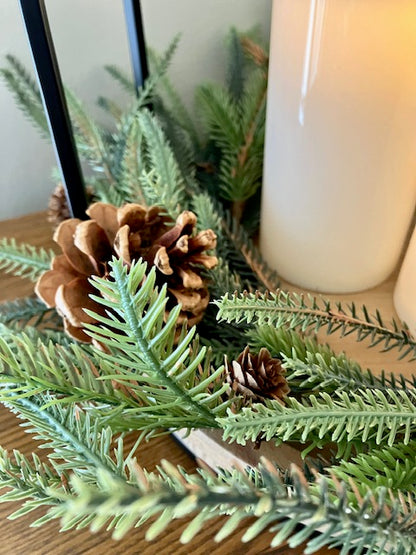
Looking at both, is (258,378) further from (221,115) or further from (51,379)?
A: (221,115)

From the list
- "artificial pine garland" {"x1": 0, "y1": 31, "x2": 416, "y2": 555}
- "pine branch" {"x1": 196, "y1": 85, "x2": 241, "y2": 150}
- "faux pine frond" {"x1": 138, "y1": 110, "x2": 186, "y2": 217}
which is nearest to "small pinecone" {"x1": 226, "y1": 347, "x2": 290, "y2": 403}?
"artificial pine garland" {"x1": 0, "y1": 31, "x2": 416, "y2": 555}

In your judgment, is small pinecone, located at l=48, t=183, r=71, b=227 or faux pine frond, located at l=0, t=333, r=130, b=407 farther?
small pinecone, located at l=48, t=183, r=71, b=227

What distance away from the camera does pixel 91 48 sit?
1.22ft

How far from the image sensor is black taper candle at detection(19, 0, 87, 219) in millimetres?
204

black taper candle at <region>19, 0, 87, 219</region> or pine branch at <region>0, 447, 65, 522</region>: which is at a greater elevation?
black taper candle at <region>19, 0, 87, 219</region>

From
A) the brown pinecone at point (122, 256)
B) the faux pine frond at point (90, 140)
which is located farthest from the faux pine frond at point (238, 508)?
the faux pine frond at point (90, 140)

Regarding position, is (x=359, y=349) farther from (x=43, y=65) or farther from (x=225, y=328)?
(x=43, y=65)

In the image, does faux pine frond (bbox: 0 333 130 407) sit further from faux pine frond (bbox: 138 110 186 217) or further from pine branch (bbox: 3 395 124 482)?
faux pine frond (bbox: 138 110 186 217)

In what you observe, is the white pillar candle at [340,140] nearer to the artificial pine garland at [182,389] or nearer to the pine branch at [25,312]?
the artificial pine garland at [182,389]

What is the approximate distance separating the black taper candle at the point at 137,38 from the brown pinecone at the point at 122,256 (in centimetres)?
12

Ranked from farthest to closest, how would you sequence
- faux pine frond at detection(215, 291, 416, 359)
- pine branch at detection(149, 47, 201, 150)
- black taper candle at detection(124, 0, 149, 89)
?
pine branch at detection(149, 47, 201, 150) → black taper candle at detection(124, 0, 149, 89) → faux pine frond at detection(215, 291, 416, 359)

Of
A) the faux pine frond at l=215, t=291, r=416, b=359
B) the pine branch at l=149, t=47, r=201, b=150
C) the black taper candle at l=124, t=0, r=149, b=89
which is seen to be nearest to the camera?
the faux pine frond at l=215, t=291, r=416, b=359

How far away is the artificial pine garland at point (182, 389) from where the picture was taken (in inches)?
3.7

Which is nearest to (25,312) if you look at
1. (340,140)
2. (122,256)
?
(122,256)
